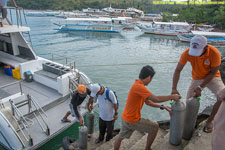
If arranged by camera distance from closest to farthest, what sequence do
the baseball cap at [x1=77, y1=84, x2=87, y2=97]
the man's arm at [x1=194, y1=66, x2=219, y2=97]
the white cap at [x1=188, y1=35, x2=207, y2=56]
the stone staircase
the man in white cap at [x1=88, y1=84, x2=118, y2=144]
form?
the white cap at [x1=188, y1=35, x2=207, y2=56] < the stone staircase < the man's arm at [x1=194, y1=66, x2=219, y2=97] < the man in white cap at [x1=88, y1=84, x2=118, y2=144] < the baseball cap at [x1=77, y1=84, x2=87, y2=97]

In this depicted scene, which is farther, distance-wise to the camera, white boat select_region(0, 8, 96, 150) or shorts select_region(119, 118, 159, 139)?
white boat select_region(0, 8, 96, 150)

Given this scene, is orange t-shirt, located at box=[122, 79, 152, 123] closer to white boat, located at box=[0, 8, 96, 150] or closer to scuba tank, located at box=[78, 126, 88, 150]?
scuba tank, located at box=[78, 126, 88, 150]

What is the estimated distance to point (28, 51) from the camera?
8.08 meters

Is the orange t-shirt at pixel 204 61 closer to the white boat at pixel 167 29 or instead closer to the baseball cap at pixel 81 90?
the baseball cap at pixel 81 90

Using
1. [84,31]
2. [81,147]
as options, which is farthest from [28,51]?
[84,31]

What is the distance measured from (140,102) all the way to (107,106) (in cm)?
116

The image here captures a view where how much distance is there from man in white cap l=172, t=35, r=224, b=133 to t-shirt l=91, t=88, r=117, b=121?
1.29 m

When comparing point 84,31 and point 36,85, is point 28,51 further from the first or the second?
point 84,31

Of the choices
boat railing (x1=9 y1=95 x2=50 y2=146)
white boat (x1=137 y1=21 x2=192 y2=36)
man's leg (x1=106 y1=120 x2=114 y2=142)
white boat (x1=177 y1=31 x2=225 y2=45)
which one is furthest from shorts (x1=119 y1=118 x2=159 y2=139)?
white boat (x1=137 y1=21 x2=192 y2=36)

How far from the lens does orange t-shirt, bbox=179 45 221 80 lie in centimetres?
325

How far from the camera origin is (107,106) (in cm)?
396

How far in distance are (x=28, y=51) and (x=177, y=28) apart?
36.2 metres

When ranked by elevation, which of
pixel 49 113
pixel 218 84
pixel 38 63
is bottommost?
pixel 49 113

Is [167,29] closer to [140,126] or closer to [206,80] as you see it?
[206,80]
